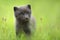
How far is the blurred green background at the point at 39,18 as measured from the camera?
1.94 meters

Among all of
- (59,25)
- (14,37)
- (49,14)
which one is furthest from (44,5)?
(14,37)

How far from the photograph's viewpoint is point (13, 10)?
1.94m

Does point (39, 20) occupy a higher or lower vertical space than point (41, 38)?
higher

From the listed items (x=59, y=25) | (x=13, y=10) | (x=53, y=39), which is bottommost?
(x=53, y=39)

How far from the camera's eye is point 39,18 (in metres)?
1.96

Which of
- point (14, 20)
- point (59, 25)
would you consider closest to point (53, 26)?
point (59, 25)

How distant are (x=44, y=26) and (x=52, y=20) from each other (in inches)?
3.6

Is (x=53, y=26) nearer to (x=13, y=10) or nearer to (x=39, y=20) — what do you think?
(x=39, y=20)

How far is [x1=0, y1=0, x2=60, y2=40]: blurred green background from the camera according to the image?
194 cm

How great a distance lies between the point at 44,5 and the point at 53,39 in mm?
318

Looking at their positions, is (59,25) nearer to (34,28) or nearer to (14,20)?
(34,28)

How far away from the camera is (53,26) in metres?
1.96

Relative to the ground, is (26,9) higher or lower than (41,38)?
higher

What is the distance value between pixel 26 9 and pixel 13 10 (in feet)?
0.40
